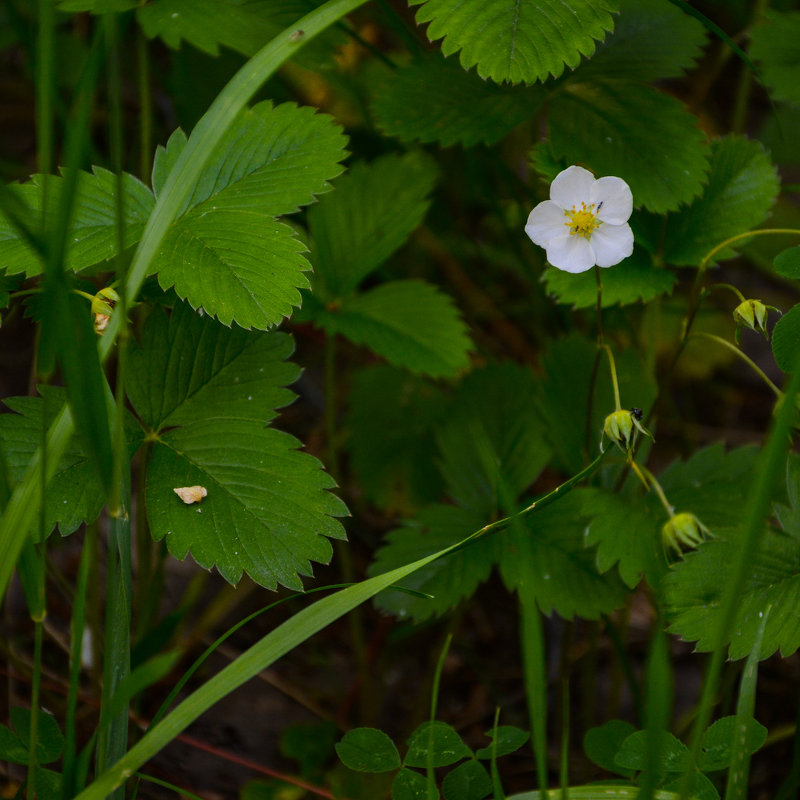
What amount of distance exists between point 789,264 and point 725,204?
0.96 feet

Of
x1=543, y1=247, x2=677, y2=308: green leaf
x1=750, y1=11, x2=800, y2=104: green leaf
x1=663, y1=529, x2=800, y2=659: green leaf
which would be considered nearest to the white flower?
x1=543, y1=247, x2=677, y2=308: green leaf

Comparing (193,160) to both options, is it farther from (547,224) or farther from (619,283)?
(619,283)

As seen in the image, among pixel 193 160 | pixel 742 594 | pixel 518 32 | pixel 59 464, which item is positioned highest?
pixel 518 32

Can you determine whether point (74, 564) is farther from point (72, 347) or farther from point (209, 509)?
point (72, 347)

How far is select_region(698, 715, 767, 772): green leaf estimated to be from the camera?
1154 mm

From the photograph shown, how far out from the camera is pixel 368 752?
1.21 metres

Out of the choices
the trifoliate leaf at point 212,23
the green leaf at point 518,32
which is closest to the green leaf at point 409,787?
the green leaf at point 518,32

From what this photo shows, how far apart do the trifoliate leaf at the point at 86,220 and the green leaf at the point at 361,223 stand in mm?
443

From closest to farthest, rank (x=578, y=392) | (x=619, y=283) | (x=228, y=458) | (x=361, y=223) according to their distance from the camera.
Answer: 1. (x=228, y=458)
2. (x=619, y=283)
3. (x=578, y=392)
4. (x=361, y=223)

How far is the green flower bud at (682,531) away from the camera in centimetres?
127

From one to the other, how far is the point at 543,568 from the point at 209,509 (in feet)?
2.05

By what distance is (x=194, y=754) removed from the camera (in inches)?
68.4

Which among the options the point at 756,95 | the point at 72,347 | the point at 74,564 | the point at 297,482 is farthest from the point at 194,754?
the point at 756,95

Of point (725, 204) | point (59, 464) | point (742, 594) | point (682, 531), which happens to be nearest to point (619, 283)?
point (725, 204)
